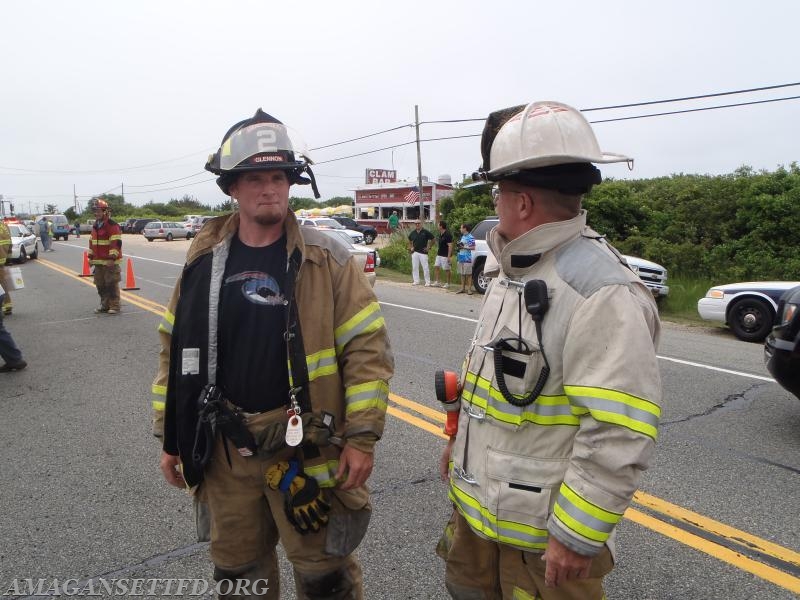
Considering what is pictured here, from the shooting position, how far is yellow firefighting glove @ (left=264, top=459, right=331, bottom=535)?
2145mm

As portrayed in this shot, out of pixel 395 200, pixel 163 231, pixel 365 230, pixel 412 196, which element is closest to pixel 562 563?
pixel 365 230

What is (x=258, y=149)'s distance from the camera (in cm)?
222

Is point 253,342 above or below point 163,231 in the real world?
below

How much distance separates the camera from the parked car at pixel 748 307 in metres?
9.16

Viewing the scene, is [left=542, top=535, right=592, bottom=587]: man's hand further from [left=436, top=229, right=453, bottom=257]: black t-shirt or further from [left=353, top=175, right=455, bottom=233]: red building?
[left=353, top=175, right=455, bottom=233]: red building

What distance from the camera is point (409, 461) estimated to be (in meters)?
4.20

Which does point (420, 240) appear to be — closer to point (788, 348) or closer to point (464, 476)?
point (788, 348)

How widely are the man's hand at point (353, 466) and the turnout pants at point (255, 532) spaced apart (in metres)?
0.13

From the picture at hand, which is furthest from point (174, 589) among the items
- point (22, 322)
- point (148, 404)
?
point (22, 322)

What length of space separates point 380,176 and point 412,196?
17.6 meters

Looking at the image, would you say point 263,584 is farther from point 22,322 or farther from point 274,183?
point 22,322

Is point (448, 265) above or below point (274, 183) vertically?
below

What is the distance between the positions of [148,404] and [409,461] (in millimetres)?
2734

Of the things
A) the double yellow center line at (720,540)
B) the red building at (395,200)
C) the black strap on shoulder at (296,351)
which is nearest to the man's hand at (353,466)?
the black strap on shoulder at (296,351)
